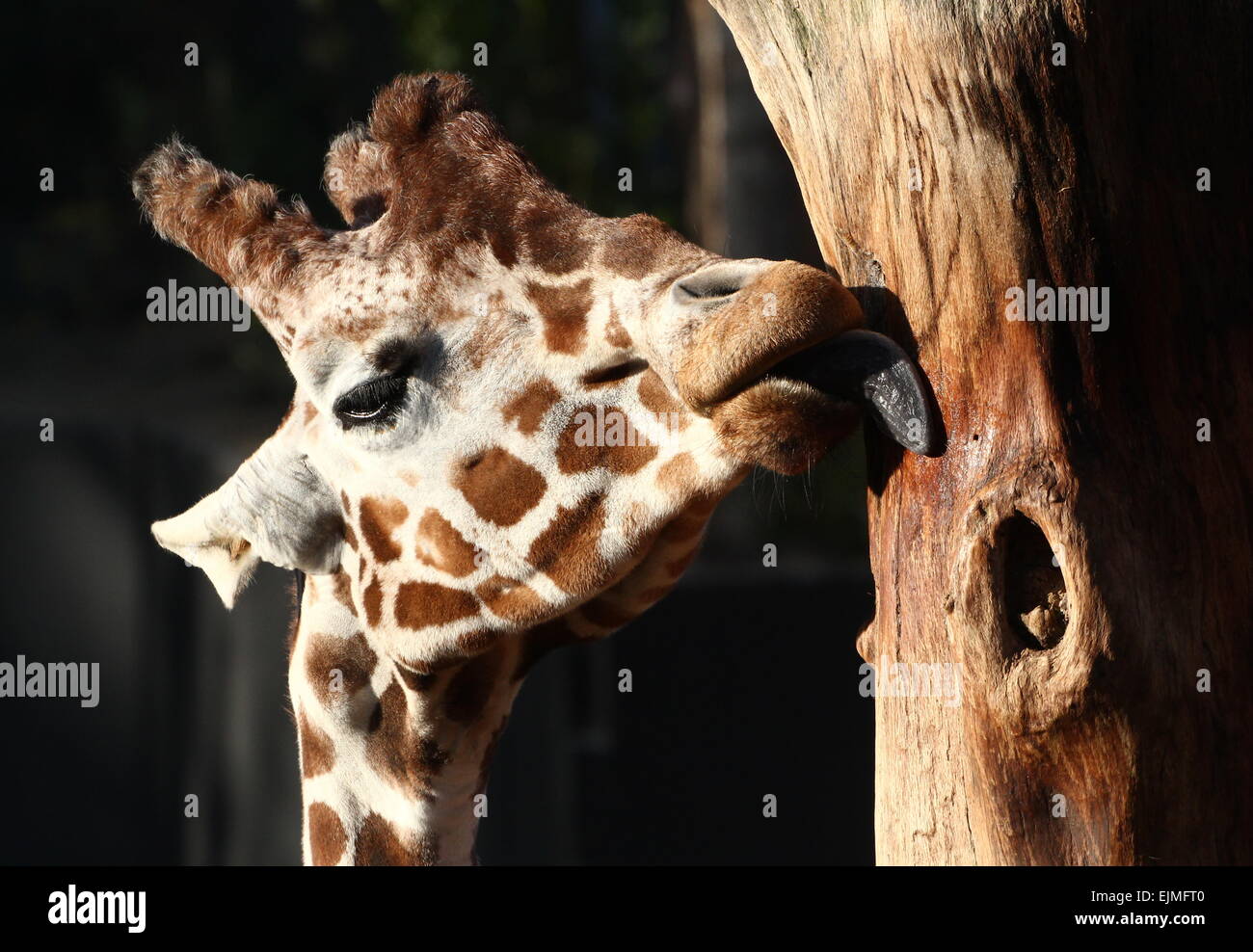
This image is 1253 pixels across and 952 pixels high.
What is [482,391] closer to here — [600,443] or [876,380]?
[600,443]

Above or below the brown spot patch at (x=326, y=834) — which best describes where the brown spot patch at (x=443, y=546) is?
above

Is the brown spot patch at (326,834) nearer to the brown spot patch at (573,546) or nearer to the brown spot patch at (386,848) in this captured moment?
the brown spot patch at (386,848)

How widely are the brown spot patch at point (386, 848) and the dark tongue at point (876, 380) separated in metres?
1.34

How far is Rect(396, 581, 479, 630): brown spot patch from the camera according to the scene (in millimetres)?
2514

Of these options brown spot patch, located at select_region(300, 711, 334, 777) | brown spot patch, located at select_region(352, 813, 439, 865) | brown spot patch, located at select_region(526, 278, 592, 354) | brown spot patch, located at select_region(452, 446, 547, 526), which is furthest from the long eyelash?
brown spot patch, located at select_region(352, 813, 439, 865)

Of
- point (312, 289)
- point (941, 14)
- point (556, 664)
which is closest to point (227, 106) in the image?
point (556, 664)

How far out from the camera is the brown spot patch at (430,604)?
2.51 metres

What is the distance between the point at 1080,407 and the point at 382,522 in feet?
4.27

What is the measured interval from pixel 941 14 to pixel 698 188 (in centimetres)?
852

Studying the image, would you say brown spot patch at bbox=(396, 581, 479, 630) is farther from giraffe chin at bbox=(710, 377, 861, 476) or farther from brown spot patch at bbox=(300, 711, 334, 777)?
giraffe chin at bbox=(710, 377, 861, 476)

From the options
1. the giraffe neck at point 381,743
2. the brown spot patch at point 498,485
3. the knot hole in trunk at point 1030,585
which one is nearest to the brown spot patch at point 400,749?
the giraffe neck at point 381,743

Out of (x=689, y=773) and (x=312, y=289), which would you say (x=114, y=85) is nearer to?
(x=689, y=773)

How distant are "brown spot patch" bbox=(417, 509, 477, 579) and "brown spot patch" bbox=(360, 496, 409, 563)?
0.17 feet

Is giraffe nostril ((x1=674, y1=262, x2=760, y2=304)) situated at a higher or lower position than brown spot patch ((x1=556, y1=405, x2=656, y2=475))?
higher
